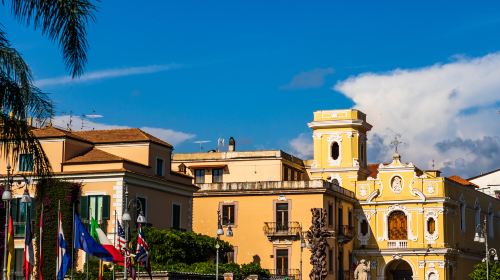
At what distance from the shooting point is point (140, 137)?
55344mm

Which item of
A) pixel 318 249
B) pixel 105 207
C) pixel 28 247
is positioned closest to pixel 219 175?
pixel 105 207

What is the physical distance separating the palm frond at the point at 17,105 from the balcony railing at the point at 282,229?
55077 millimetres

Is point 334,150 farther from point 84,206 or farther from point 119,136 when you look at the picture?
point 84,206

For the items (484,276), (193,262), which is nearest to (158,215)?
(193,262)

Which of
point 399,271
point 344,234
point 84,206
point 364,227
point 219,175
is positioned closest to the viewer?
point 84,206


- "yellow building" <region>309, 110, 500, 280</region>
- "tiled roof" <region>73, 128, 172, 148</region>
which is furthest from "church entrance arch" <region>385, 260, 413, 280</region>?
"tiled roof" <region>73, 128, 172, 148</region>

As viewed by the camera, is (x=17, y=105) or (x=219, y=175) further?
(x=219, y=175)

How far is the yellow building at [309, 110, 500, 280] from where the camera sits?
76.4 metres

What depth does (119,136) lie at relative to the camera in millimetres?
56156

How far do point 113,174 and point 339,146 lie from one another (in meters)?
33.4

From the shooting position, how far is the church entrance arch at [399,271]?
7962cm

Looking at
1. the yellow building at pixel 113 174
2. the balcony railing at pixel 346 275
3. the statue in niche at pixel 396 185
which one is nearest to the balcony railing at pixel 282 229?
the balcony railing at pixel 346 275

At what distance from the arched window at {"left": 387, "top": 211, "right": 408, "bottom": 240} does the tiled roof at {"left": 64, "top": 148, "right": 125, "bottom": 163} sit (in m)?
32.2

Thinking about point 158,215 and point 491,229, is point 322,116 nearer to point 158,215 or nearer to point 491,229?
point 491,229
